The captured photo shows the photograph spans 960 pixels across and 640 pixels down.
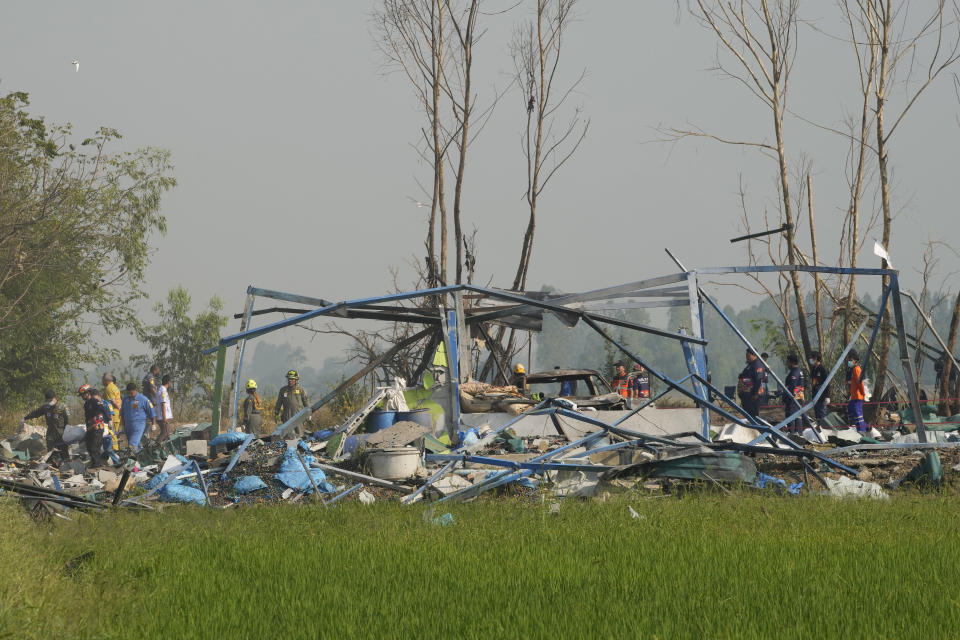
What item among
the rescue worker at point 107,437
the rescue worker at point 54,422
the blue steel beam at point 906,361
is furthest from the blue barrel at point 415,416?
the blue steel beam at point 906,361

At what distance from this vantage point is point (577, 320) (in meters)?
14.0

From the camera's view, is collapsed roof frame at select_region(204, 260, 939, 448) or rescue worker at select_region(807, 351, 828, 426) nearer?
collapsed roof frame at select_region(204, 260, 939, 448)

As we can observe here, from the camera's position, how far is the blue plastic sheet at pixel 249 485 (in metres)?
11.3

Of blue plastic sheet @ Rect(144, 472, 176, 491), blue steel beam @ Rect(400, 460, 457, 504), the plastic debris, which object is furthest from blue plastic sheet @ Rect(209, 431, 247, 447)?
the plastic debris

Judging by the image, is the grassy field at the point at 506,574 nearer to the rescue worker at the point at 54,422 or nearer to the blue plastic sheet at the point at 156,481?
the blue plastic sheet at the point at 156,481

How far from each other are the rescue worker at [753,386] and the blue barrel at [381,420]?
7.61m

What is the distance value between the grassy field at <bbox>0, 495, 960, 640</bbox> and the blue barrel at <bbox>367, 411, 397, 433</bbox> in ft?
19.1

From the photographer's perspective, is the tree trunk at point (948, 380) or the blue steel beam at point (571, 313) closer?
the blue steel beam at point (571, 313)

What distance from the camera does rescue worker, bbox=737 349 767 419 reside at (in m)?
18.8

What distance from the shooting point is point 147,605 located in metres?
5.72

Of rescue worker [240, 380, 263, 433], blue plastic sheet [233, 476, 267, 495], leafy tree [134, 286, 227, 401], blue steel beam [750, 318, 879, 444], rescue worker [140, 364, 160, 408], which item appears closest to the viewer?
blue plastic sheet [233, 476, 267, 495]

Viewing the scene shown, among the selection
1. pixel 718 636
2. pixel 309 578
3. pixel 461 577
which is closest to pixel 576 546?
pixel 461 577

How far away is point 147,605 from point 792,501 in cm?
644

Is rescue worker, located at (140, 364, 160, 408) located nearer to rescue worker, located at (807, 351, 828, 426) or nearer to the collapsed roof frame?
the collapsed roof frame
